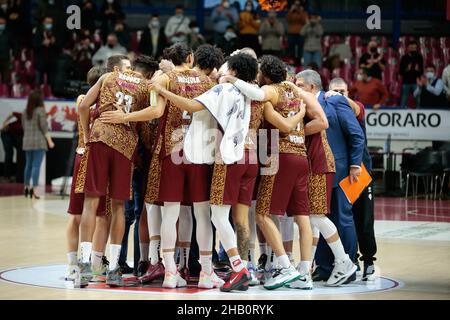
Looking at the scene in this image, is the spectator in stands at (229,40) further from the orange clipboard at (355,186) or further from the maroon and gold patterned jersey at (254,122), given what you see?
the maroon and gold patterned jersey at (254,122)

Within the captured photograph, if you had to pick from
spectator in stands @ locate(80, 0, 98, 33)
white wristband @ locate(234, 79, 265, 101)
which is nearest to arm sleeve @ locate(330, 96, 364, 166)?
white wristband @ locate(234, 79, 265, 101)

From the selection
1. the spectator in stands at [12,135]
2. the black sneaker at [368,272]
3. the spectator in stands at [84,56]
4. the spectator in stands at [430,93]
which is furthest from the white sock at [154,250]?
the spectator in stands at [84,56]

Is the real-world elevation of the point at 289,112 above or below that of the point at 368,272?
above

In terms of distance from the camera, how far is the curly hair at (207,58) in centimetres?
851

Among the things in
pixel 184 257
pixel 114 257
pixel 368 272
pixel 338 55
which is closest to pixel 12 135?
pixel 338 55

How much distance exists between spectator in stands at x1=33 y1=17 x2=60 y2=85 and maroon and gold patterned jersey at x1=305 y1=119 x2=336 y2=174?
1329 centimetres

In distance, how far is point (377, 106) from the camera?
18.6m

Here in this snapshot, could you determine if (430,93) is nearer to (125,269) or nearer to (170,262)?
(125,269)

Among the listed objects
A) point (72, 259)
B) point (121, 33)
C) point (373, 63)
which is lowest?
point (72, 259)

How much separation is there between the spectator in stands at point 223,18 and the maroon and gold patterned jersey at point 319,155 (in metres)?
12.9

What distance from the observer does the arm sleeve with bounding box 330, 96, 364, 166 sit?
353 inches

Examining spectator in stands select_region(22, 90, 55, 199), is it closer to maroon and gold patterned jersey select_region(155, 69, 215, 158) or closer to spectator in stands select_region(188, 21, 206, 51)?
spectator in stands select_region(188, 21, 206, 51)

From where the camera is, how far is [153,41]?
2181cm

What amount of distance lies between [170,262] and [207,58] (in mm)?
1797
